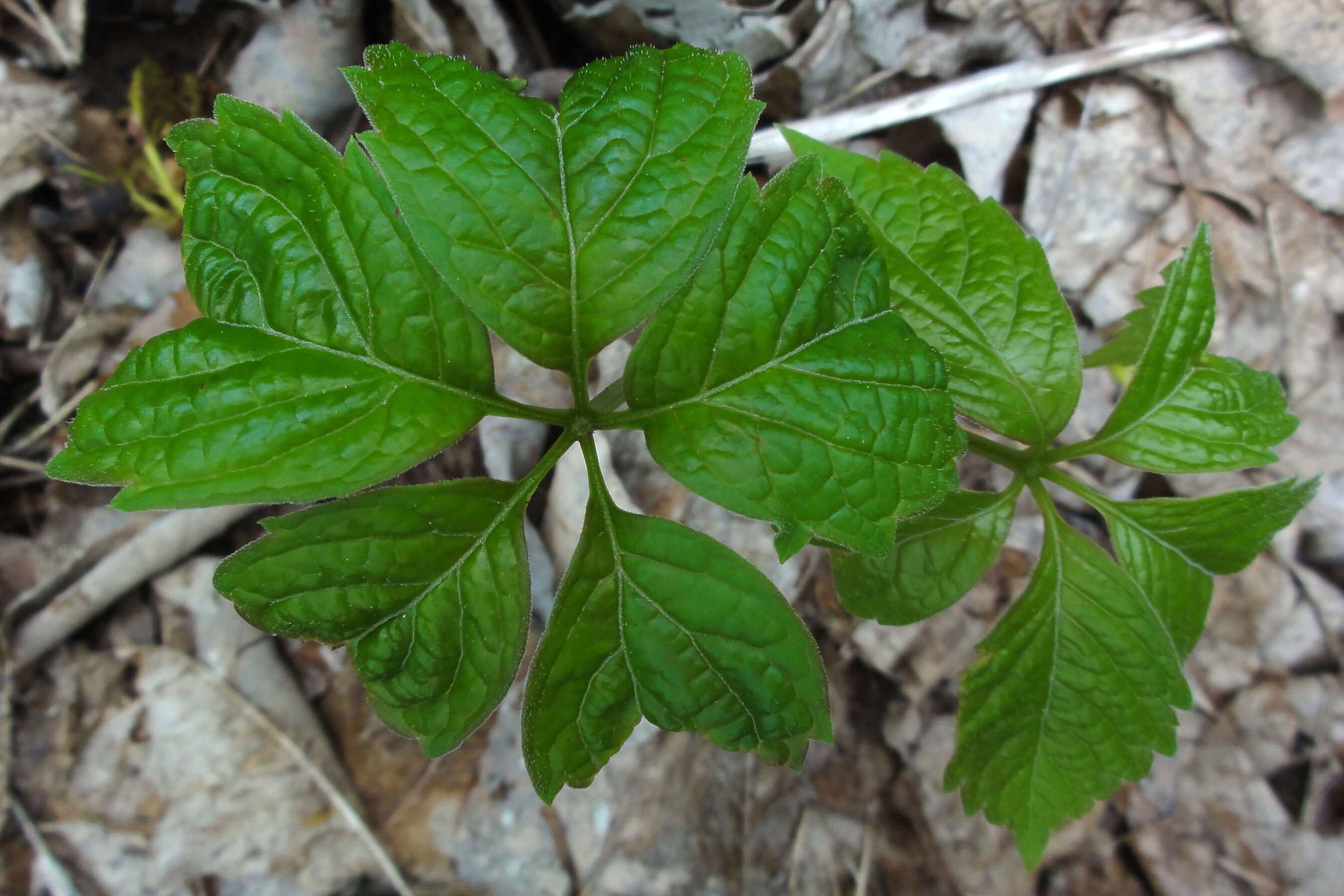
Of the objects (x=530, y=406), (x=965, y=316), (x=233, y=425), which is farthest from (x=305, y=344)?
(x=965, y=316)

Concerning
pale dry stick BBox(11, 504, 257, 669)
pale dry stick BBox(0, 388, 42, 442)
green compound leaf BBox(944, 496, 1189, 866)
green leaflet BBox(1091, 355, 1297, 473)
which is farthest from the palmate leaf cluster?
pale dry stick BBox(0, 388, 42, 442)

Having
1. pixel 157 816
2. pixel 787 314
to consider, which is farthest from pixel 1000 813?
pixel 157 816

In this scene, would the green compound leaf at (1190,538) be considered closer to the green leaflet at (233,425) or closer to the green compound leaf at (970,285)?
the green compound leaf at (970,285)

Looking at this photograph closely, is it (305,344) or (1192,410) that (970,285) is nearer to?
(1192,410)

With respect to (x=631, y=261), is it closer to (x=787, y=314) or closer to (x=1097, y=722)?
(x=787, y=314)

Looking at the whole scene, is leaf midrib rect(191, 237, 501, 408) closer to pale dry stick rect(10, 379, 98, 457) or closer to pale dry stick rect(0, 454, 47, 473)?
pale dry stick rect(10, 379, 98, 457)

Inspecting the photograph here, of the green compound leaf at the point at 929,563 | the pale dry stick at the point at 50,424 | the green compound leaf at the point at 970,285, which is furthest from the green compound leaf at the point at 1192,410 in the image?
the pale dry stick at the point at 50,424
